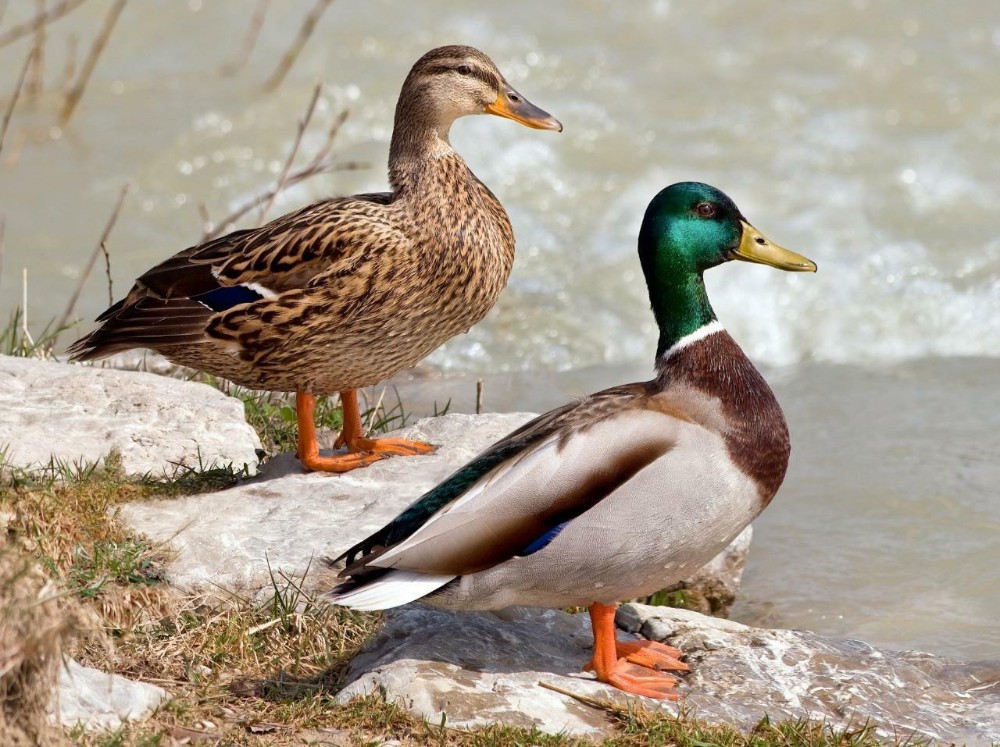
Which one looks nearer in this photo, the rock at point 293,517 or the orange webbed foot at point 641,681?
the orange webbed foot at point 641,681

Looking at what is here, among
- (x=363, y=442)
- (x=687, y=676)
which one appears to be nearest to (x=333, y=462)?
(x=363, y=442)

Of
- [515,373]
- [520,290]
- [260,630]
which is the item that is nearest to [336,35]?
[520,290]

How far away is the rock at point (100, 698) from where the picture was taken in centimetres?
347

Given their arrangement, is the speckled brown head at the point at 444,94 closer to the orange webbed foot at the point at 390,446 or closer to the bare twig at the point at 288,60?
the orange webbed foot at the point at 390,446

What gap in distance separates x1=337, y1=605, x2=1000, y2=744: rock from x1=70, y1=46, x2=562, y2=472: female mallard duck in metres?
1.04

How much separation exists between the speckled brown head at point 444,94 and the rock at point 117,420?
1172 millimetres

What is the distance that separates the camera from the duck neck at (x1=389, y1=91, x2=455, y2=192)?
209 inches

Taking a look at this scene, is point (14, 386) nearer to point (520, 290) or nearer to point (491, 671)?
point (491, 671)

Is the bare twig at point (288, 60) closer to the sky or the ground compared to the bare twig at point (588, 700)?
closer to the sky

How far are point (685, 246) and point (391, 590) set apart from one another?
135cm

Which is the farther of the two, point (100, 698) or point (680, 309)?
point (680, 309)

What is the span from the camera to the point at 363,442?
5.26 metres

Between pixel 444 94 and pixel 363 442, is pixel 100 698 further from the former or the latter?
pixel 444 94

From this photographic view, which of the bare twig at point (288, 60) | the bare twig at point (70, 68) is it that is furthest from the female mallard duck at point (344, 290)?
the bare twig at point (70, 68)
